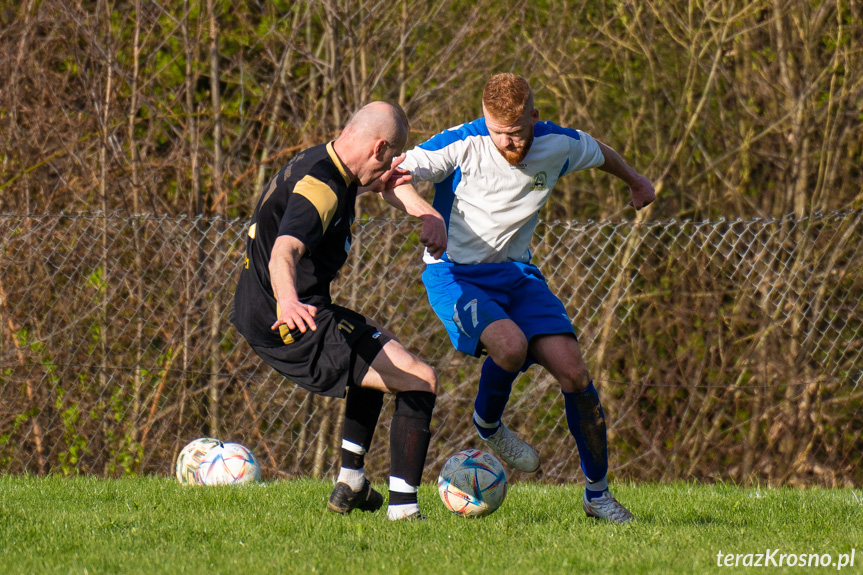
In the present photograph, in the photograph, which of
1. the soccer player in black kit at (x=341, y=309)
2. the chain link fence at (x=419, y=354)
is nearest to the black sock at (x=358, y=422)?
the soccer player in black kit at (x=341, y=309)

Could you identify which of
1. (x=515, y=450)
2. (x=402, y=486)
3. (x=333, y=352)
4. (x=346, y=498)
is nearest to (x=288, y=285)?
(x=333, y=352)

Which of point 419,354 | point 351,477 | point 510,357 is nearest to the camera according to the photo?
point 351,477

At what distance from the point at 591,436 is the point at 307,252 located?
149 centimetres

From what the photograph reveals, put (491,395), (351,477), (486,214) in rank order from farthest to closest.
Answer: (491,395)
(486,214)
(351,477)

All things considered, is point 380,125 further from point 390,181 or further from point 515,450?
point 515,450

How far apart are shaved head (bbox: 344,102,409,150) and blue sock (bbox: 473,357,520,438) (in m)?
1.24

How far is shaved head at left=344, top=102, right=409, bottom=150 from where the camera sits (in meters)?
3.65

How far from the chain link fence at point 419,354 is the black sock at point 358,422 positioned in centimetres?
223

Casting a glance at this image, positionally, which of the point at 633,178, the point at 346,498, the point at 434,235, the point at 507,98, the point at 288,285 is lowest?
the point at 346,498

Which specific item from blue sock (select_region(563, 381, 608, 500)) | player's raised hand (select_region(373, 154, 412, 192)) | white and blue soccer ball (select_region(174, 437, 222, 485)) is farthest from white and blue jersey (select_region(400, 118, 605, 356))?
white and blue soccer ball (select_region(174, 437, 222, 485))

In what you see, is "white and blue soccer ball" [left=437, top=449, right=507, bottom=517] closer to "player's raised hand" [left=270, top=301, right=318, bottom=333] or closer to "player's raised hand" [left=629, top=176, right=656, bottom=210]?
"player's raised hand" [left=270, top=301, right=318, bottom=333]

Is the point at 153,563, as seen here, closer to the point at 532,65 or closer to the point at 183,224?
the point at 183,224

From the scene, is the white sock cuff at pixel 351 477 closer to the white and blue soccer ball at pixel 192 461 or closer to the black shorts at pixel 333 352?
the black shorts at pixel 333 352

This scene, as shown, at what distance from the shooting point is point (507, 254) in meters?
4.40
